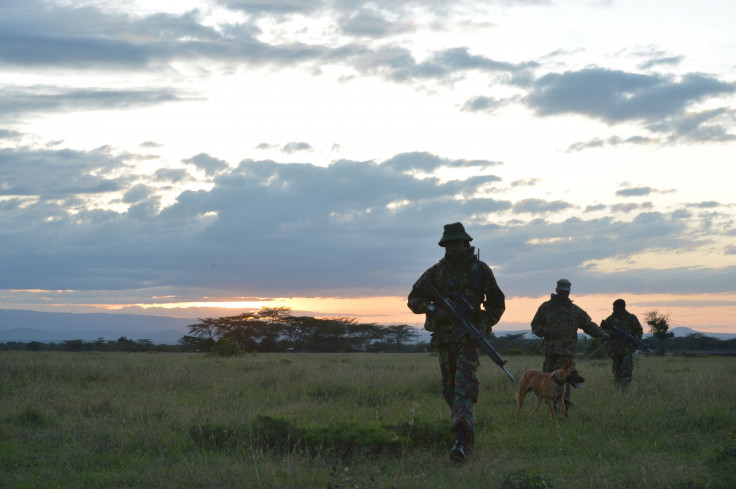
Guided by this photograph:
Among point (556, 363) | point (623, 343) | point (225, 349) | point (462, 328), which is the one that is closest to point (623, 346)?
point (623, 343)

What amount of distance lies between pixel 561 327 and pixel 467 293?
380 cm

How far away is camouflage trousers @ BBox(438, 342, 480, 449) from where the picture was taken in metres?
7.16

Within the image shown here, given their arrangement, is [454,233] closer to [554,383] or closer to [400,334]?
[554,383]

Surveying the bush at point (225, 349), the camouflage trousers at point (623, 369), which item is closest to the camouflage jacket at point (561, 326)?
the camouflage trousers at point (623, 369)

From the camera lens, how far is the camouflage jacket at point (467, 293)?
7484mm

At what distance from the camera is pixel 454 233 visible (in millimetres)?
7508

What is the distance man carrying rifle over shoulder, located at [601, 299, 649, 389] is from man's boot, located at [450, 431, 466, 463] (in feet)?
20.4

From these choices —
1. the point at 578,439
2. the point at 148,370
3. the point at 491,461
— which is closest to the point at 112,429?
the point at 491,461

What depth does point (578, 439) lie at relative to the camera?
8.27 metres

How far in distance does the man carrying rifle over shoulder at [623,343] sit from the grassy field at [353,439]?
0.87 ft

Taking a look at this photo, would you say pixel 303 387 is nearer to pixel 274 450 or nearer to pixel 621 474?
pixel 274 450

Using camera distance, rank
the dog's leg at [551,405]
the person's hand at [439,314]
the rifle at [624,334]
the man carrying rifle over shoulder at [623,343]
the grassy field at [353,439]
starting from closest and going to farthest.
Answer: the grassy field at [353,439] → the person's hand at [439,314] → the dog's leg at [551,405] → the rifle at [624,334] → the man carrying rifle over shoulder at [623,343]

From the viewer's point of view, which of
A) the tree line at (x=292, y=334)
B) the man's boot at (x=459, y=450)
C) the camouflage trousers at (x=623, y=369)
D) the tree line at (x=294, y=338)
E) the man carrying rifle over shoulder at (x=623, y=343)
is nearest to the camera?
the man's boot at (x=459, y=450)

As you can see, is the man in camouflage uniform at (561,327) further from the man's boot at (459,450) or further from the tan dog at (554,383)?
the man's boot at (459,450)
